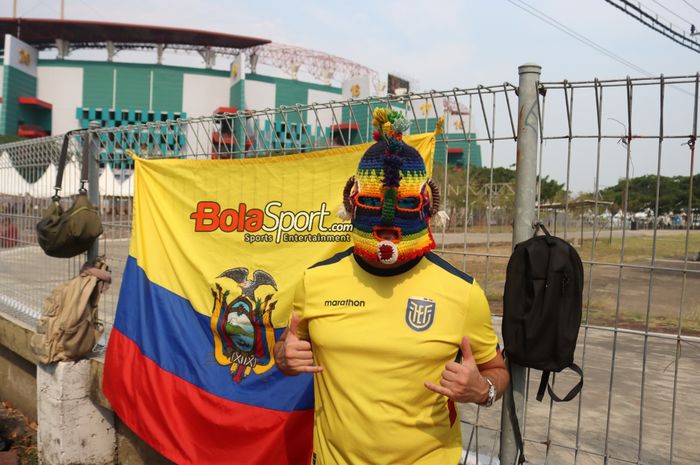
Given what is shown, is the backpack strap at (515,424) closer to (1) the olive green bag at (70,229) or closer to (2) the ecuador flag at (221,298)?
(2) the ecuador flag at (221,298)

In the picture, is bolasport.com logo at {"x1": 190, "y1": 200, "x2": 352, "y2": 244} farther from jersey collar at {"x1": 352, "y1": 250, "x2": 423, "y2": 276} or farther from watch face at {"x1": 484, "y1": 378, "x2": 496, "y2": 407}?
watch face at {"x1": 484, "y1": 378, "x2": 496, "y2": 407}

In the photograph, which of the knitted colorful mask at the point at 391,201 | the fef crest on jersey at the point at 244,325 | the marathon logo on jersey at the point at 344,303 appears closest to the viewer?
the knitted colorful mask at the point at 391,201

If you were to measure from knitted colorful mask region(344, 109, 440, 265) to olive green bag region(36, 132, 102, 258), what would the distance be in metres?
3.03

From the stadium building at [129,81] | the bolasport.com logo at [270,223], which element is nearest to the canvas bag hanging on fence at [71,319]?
the bolasport.com logo at [270,223]

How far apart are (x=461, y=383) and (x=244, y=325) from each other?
178 cm

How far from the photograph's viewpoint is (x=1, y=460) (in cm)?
458

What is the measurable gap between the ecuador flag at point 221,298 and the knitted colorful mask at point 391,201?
674 millimetres

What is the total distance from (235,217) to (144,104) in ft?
151

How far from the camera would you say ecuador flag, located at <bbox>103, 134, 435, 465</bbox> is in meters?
3.06

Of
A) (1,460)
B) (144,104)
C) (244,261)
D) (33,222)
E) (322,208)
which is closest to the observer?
(322,208)

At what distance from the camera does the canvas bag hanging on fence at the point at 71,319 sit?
4.28 m

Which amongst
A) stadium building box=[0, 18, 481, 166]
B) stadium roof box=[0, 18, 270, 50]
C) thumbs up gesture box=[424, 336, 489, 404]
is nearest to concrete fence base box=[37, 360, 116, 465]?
thumbs up gesture box=[424, 336, 489, 404]

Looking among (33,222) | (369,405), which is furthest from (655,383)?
(33,222)

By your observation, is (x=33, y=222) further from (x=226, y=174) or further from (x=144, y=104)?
(x=144, y=104)
